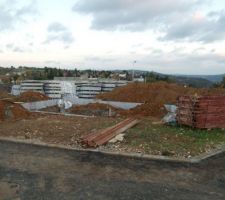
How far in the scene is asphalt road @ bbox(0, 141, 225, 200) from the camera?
Result: 295 inches

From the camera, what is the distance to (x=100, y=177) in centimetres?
866

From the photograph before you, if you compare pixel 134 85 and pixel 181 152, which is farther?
pixel 134 85

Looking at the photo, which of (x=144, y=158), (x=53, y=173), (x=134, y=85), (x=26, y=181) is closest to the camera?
(x=26, y=181)

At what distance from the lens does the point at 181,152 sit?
1102cm

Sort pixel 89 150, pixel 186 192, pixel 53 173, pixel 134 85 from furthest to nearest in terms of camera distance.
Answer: pixel 134 85, pixel 89 150, pixel 53 173, pixel 186 192

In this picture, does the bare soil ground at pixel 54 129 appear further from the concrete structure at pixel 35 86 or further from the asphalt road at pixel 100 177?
the concrete structure at pixel 35 86

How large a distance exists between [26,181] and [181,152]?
5.11 meters

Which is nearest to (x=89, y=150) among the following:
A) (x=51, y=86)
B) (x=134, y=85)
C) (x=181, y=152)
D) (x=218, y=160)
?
(x=181, y=152)

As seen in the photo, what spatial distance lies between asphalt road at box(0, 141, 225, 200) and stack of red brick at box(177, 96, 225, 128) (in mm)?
3986

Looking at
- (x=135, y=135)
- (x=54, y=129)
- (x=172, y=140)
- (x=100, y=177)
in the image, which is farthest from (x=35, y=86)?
(x=100, y=177)

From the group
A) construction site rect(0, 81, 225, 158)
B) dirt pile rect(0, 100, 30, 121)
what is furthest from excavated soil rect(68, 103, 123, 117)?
dirt pile rect(0, 100, 30, 121)

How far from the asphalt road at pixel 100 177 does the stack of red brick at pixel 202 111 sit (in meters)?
3.99

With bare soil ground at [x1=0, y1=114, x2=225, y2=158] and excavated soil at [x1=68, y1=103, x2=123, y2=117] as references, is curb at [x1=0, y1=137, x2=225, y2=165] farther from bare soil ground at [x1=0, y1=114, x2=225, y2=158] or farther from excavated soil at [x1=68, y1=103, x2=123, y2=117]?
excavated soil at [x1=68, y1=103, x2=123, y2=117]

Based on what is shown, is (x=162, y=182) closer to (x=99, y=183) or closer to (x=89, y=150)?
(x=99, y=183)
